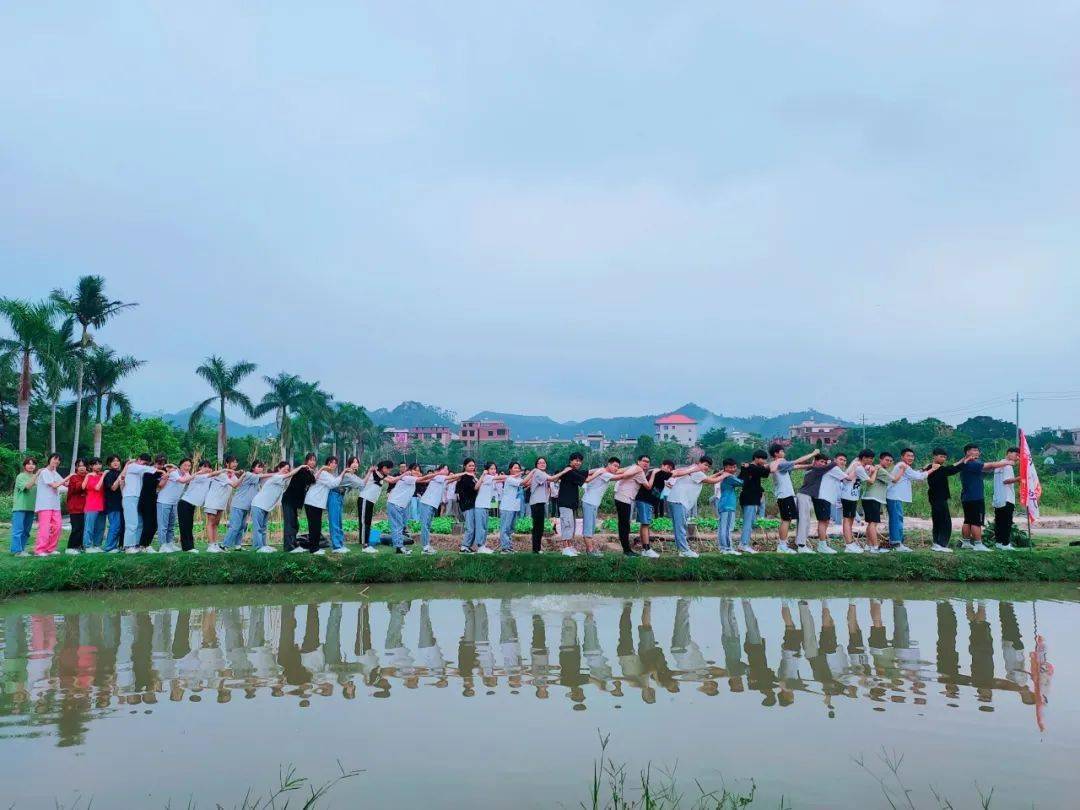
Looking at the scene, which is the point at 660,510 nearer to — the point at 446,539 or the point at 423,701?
the point at 446,539

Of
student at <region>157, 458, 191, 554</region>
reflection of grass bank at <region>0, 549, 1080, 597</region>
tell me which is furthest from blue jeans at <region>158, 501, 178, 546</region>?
reflection of grass bank at <region>0, 549, 1080, 597</region>

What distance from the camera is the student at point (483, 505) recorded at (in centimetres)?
1485

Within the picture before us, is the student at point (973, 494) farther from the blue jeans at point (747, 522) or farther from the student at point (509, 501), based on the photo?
the student at point (509, 501)

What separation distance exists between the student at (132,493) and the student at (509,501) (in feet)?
20.3

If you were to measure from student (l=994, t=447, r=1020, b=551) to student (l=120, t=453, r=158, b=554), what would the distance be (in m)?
15.1

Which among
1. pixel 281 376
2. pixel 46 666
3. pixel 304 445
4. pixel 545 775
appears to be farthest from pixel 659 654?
pixel 304 445

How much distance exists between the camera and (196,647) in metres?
8.75

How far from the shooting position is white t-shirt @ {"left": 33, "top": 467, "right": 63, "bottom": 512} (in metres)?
13.5

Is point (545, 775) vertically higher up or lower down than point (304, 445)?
lower down

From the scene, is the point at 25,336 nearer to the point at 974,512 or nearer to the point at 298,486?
the point at 298,486

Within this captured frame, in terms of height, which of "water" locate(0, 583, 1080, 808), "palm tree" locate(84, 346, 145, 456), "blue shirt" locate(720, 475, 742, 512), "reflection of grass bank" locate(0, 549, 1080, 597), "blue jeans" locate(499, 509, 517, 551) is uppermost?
"palm tree" locate(84, 346, 145, 456)

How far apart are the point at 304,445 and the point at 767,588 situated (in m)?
54.3

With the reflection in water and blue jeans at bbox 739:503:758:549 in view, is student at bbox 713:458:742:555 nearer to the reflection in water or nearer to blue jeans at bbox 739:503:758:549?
blue jeans at bbox 739:503:758:549

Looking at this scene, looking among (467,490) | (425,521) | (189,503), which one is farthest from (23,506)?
(467,490)
